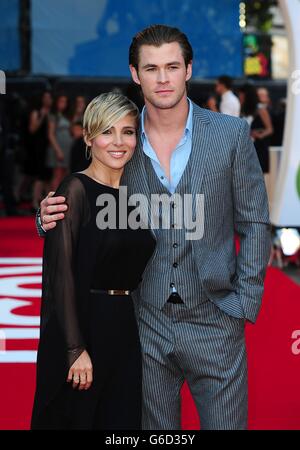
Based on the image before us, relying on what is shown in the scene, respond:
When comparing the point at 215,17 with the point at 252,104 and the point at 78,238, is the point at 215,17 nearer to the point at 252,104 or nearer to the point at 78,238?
the point at 252,104

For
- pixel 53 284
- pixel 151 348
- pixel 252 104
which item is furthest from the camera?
pixel 252 104

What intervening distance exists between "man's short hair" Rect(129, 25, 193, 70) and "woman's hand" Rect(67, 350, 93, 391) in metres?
1.07

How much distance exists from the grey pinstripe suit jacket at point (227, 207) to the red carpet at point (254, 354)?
60.6 inches

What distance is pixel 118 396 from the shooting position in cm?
325

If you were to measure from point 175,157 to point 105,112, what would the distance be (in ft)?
1.07

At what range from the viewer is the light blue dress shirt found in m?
3.40

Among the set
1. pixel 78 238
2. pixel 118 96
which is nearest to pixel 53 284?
pixel 78 238

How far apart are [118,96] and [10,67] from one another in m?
12.1

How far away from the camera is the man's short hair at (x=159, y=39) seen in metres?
3.36

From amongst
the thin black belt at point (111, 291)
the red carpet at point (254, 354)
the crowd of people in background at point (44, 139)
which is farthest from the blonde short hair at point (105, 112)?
the crowd of people in background at point (44, 139)

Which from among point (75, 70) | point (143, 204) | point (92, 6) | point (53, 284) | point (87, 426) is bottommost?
point (87, 426)

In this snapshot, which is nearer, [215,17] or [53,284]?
[53,284]

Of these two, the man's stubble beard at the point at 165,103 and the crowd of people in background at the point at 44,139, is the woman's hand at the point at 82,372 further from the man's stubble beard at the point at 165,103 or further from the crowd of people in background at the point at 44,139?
the crowd of people in background at the point at 44,139

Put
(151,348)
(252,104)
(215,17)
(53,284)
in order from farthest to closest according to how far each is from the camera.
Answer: (215,17) < (252,104) < (151,348) < (53,284)
